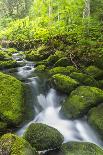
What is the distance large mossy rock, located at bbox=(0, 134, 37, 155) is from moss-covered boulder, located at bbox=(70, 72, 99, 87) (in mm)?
3920

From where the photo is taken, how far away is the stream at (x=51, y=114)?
267 inches

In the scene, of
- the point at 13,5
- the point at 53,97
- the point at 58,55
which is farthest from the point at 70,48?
the point at 13,5

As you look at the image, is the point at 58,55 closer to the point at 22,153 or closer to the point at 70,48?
the point at 70,48

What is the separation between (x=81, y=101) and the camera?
7406 millimetres

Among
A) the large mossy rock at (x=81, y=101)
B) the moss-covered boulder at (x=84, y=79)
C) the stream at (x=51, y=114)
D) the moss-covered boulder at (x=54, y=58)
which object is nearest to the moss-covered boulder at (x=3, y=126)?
the stream at (x=51, y=114)

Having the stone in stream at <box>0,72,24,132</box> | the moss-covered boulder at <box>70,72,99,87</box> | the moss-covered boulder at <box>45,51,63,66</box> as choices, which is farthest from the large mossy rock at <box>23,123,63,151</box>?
the moss-covered boulder at <box>45,51,63,66</box>

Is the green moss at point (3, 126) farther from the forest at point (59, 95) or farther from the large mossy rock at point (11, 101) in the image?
the large mossy rock at point (11, 101)

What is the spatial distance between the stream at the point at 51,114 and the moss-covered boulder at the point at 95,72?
5.44 feet

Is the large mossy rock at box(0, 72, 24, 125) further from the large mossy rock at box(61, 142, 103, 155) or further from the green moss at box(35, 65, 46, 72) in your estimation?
the green moss at box(35, 65, 46, 72)

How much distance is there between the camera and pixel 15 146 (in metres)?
5.22

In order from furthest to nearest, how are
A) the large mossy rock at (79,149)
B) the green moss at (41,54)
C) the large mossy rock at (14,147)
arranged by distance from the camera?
the green moss at (41,54) → the large mossy rock at (79,149) → the large mossy rock at (14,147)

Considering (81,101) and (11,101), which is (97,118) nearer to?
(81,101)

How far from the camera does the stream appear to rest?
6.79 metres

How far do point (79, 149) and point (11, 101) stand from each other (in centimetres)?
244
